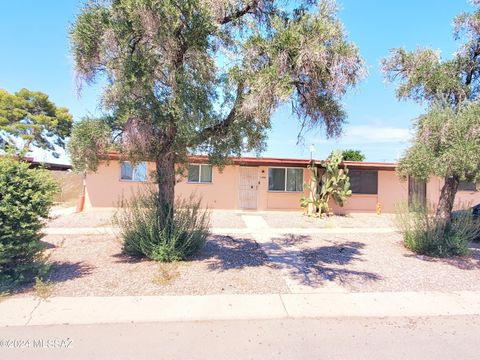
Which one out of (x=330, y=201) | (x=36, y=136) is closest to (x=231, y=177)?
(x=330, y=201)

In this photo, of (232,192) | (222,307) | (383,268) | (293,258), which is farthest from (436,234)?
(232,192)

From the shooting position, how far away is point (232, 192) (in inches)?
667

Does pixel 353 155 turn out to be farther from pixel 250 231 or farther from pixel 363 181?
pixel 250 231

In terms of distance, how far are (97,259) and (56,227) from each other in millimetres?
5415

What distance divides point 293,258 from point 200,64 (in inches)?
190

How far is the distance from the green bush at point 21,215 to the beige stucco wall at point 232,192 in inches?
363

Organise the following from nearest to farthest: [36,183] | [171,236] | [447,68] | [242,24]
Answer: [36,183]
[242,24]
[171,236]
[447,68]

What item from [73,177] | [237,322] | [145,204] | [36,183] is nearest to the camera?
[237,322]

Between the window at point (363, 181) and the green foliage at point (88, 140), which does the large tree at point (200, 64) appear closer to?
the green foliage at point (88, 140)

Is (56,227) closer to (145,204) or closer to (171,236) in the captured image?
(145,204)

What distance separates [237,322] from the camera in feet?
14.2

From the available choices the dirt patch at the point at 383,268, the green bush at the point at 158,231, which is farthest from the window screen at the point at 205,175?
the green bush at the point at 158,231

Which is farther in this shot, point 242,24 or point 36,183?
point 242,24

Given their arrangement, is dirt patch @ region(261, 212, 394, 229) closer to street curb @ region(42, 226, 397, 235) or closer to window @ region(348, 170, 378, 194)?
street curb @ region(42, 226, 397, 235)
